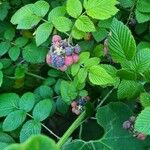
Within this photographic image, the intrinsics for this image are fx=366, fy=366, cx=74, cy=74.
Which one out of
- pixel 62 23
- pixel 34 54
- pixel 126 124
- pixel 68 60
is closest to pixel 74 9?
pixel 62 23

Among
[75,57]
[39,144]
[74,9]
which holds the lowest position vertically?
[75,57]

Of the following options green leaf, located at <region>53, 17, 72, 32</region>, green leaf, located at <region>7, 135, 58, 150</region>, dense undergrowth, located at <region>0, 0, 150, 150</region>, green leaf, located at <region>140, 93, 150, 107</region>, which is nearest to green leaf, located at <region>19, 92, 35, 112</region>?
dense undergrowth, located at <region>0, 0, 150, 150</region>

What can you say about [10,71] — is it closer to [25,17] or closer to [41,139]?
[25,17]

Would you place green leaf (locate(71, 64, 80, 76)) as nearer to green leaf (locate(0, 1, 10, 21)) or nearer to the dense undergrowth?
the dense undergrowth

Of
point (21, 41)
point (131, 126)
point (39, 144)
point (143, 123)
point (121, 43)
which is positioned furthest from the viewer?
point (21, 41)

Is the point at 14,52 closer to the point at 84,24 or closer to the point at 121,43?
the point at 84,24
